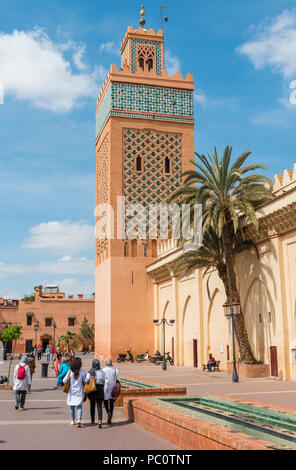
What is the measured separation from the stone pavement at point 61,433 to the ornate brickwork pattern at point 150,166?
2221cm

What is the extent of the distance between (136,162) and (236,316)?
15851mm

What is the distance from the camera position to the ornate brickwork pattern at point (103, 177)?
33844 mm

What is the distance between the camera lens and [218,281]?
24.2 meters

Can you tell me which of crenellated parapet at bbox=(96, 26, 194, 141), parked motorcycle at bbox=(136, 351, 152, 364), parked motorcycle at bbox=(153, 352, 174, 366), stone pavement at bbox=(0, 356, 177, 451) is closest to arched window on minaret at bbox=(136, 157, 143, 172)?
crenellated parapet at bbox=(96, 26, 194, 141)

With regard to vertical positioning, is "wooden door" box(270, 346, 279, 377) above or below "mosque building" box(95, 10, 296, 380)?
below

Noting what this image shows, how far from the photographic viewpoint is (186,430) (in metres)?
6.59

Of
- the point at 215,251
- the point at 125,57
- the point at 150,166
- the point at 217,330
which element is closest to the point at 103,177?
the point at 150,166

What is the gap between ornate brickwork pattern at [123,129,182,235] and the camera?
108 ft

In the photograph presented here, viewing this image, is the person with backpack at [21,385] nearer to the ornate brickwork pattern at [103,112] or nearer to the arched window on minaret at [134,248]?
the arched window on minaret at [134,248]

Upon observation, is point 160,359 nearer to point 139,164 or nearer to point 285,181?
point 139,164

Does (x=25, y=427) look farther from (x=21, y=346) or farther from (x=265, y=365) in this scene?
(x=21, y=346)

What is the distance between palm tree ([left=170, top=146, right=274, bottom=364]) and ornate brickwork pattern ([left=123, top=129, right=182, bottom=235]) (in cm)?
1233

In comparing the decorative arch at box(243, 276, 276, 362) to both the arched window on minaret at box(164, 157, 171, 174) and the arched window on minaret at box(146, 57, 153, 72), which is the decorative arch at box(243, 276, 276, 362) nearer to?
the arched window on minaret at box(164, 157, 171, 174)
